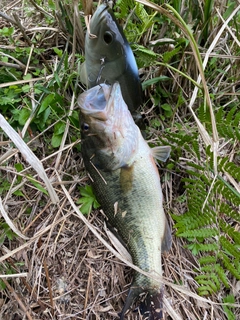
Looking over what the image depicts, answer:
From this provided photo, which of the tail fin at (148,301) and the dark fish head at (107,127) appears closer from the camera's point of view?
the dark fish head at (107,127)

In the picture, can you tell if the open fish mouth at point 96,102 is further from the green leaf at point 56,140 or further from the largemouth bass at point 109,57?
the green leaf at point 56,140

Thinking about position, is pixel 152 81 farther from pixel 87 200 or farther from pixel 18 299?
pixel 18 299

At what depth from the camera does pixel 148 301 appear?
2.46 m

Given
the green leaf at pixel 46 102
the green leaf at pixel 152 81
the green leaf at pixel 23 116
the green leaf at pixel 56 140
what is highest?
the green leaf at pixel 152 81

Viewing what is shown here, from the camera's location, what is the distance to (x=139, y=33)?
272 cm

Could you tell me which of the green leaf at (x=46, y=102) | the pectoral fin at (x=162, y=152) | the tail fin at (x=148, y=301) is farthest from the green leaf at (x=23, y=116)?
the tail fin at (x=148, y=301)

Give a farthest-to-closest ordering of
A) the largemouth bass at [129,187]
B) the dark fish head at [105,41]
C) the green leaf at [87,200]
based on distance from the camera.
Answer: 1. the green leaf at [87,200]
2. the largemouth bass at [129,187]
3. the dark fish head at [105,41]

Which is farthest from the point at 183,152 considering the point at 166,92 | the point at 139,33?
the point at 139,33

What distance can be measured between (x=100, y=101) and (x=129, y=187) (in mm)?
655

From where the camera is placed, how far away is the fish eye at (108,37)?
231 centimetres

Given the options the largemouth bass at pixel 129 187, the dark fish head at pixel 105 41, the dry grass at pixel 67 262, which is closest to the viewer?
the dark fish head at pixel 105 41

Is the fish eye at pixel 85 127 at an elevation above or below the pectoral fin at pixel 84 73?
below

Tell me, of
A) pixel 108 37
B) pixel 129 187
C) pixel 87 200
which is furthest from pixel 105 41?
pixel 87 200

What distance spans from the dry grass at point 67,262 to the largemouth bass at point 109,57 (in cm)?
50
